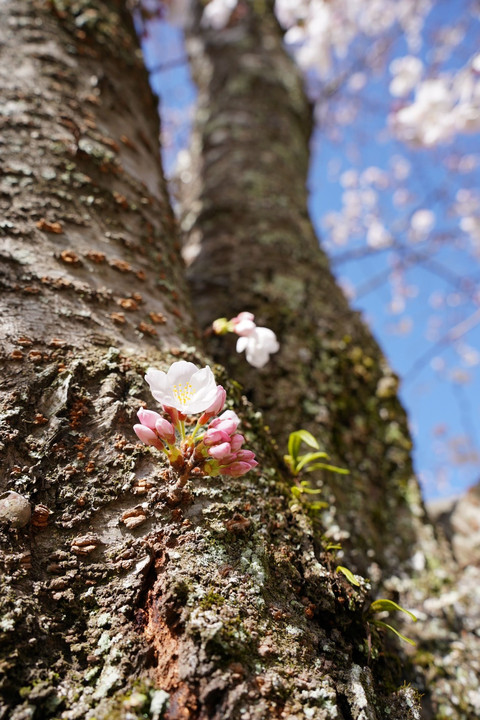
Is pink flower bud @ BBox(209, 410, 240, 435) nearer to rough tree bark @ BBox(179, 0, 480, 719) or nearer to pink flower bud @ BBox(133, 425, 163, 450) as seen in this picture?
pink flower bud @ BBox(133, 425, 163, 450)

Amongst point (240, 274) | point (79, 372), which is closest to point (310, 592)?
point (79, 372)

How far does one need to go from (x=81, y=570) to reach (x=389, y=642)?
0.92 metres

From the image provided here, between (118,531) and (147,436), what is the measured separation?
0.20 m

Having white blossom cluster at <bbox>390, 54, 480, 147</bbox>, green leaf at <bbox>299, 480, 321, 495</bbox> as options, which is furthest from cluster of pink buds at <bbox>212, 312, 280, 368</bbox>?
white blossom cluster at <bbox>390, 54, 480, 147</bbox>

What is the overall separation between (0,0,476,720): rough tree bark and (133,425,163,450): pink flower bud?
0.22 feet

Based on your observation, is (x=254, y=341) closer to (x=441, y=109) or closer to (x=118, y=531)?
(x=118, y=531)

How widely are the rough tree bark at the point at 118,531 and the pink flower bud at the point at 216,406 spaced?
0.14 meters

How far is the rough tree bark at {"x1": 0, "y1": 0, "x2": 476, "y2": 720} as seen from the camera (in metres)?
0.80

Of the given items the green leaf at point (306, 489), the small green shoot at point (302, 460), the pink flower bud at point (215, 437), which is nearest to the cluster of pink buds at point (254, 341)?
the small green shoot at point (302, 460)

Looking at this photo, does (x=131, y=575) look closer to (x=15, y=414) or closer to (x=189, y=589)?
(x=189, y=589)

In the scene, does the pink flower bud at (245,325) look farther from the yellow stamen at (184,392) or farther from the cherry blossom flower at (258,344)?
the yellow stamen at (184,392)

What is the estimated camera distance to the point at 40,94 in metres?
1.64

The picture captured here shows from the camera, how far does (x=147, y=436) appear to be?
1004 millimetres

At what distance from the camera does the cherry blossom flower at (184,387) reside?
3.34ft
